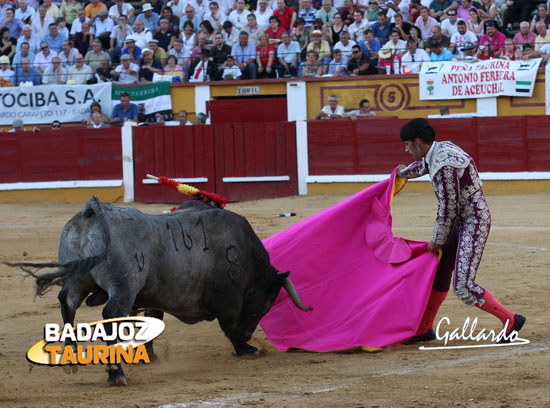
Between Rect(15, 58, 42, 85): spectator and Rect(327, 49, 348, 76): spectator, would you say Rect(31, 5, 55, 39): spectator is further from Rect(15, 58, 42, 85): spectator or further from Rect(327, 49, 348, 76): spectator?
Rect(327, 49, 348, 76): spectator

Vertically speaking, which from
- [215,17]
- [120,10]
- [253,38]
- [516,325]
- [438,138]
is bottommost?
[516,325]

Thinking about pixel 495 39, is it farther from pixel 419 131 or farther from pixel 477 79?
pixel 419 131

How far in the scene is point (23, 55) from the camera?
1476 centimetres

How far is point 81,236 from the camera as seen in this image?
13.3 ft

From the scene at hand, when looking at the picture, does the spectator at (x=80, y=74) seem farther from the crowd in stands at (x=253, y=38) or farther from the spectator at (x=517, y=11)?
the spectator at (x=517, y=11)

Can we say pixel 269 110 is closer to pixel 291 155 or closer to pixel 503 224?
pixel 291 155

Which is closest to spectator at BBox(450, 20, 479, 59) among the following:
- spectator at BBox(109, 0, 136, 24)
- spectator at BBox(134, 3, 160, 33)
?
spectator at BBox(134, 3, 160, 33)

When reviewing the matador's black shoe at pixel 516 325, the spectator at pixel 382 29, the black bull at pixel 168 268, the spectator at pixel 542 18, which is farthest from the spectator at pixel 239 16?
the matador's black shoe at pixel 516 325

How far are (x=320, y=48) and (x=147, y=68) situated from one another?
103 inches

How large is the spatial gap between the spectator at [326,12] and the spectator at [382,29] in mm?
749

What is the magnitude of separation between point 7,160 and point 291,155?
13.5 feet

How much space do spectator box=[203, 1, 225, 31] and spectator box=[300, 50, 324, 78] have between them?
5.54 ft

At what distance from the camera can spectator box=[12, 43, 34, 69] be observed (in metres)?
14.6

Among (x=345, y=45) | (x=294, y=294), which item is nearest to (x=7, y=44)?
(x=345, y=45)
